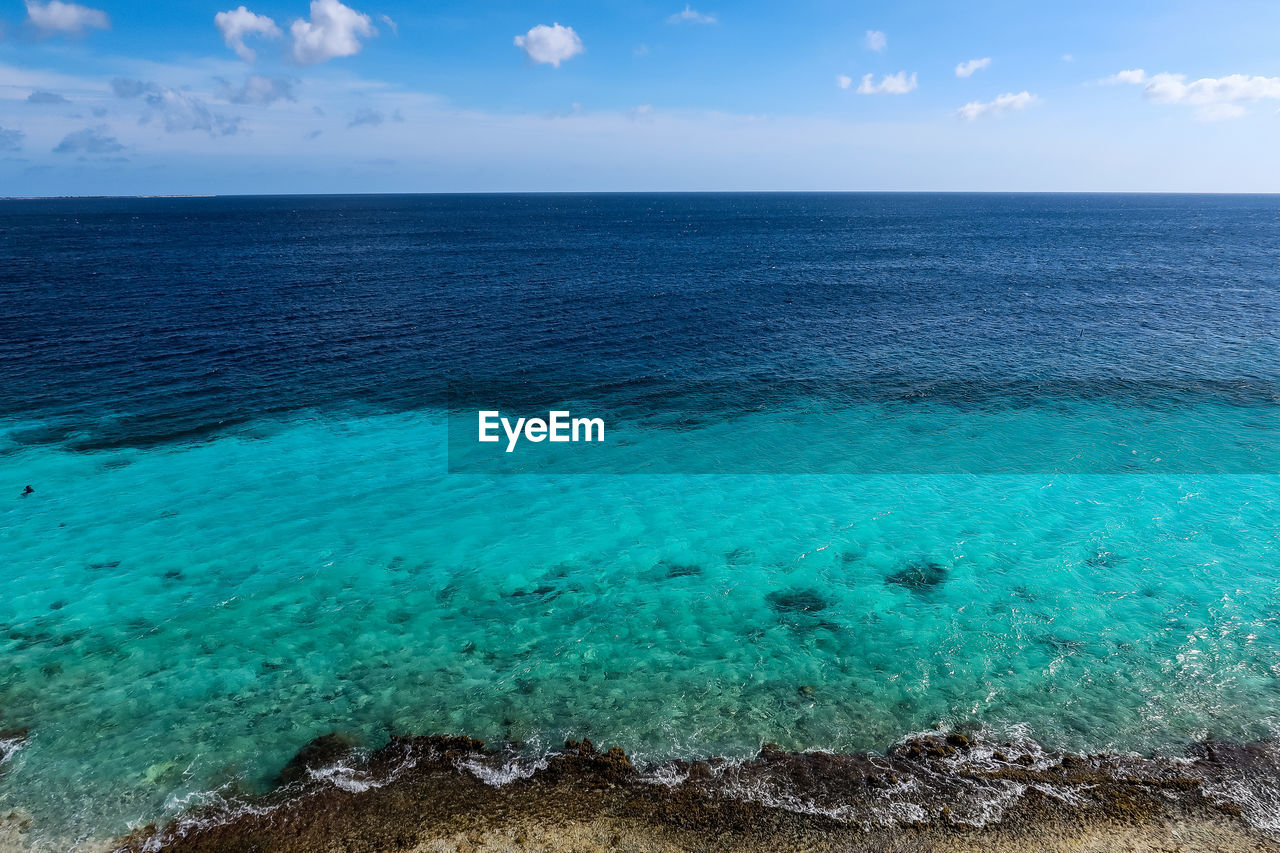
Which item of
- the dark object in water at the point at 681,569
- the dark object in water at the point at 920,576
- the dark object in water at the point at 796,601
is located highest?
the dark object in water at the point at 920,576

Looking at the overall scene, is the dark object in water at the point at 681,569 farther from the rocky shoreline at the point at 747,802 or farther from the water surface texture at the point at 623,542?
the rocky shoreline at the point at 747,802

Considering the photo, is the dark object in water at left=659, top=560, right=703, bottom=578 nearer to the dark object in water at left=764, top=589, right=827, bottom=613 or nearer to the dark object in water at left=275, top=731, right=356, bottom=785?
the dark object in water at left=764, top=589, right=827, bottom=613

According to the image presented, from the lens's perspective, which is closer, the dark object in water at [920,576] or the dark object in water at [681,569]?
the dark object in water at [920,576]

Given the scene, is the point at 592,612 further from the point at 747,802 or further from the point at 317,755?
the point at 317,755

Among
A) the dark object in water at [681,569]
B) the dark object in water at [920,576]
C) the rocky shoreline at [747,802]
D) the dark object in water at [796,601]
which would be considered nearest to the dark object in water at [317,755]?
the rocky shoreline at [747,802]

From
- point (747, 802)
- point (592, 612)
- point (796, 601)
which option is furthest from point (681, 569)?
point (747, 802)
